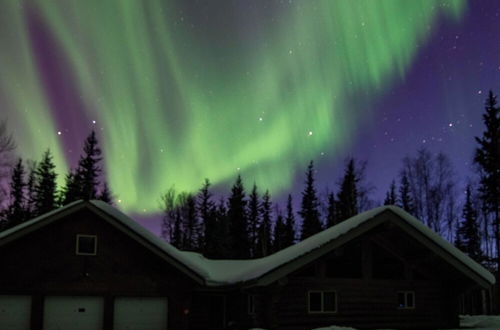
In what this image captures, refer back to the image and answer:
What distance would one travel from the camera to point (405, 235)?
839 inches

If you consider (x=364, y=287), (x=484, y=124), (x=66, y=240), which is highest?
(x=484, y=124)

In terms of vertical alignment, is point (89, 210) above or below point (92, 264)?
above

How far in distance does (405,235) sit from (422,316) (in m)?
3.95

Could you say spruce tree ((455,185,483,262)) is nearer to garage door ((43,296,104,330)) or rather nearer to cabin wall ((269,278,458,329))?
cabin wall ((269,278,458,329))

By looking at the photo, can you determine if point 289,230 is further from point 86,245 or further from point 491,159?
point 86,245


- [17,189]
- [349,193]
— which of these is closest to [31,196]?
[17,189]

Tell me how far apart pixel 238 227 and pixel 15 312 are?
124 ft

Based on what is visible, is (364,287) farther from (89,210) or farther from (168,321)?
(89,210)

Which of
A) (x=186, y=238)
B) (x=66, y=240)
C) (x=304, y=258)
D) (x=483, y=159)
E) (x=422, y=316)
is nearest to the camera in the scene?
(x=304, y=258)

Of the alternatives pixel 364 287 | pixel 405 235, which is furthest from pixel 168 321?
pixel 405 235

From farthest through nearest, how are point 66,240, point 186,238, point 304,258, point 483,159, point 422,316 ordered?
point 186,238 → point 483,159 → point 422,316 → point 66,240 → point 304,258

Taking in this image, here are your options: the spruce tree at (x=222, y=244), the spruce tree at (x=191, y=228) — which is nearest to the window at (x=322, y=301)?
the spruce tree at (x=222, y=244)

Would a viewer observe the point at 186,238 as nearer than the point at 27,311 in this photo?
No

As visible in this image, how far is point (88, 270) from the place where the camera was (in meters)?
20.8
